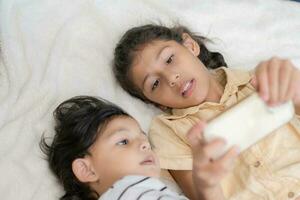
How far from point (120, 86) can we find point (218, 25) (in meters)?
0.36

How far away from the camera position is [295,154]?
126 cm

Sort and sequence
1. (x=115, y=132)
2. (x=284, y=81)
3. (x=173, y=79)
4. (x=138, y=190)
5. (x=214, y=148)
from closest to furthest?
1. (x=214, y=148)
2. (x=284, y=81)
3. (x=138, y=190)
4. (x=115, y=132)
5. (x=173, y=79)

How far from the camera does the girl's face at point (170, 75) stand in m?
1.31

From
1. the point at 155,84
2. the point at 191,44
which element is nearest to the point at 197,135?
the point at 155,84

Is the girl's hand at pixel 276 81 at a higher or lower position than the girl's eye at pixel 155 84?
higher

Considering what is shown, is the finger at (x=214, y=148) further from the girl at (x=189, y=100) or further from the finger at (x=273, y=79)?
the girl at (x=189, y=100)

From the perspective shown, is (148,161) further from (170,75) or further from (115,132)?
(170,75)

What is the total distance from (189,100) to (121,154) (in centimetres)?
25

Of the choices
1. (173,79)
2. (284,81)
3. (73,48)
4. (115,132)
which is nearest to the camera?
(284,81)

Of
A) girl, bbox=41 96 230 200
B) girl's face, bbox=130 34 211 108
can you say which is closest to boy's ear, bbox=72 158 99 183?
girl, bbox=41 96 230 200

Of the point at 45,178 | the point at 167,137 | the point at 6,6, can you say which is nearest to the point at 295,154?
the point at 167,137

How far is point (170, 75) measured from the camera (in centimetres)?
131

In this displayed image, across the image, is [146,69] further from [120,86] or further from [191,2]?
[191,2]

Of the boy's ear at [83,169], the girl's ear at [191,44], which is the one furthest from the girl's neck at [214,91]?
the boy's ear at [83,169]
